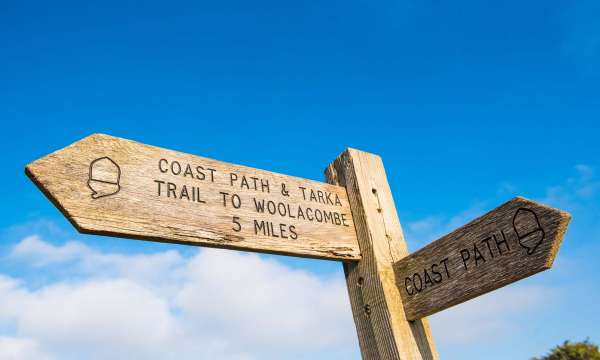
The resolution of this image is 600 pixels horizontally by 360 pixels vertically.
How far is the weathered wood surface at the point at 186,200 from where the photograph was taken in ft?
5.48

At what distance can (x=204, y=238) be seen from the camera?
6.18ft

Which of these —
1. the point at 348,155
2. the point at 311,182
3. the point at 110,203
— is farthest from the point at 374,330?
the point at 110,203

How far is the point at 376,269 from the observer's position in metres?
2.29

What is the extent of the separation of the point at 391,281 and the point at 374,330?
0.88 ft

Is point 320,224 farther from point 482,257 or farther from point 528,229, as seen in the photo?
point 528,229

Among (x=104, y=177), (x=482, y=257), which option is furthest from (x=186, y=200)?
(x=482, y=257)

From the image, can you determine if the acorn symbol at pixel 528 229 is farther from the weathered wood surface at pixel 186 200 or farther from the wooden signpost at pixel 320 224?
the weathered wood surface at pixel 186 200

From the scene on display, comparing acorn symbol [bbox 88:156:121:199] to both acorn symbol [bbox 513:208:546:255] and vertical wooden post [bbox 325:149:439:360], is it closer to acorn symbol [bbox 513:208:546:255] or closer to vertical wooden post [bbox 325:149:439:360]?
vertical wooden post [bbox 325:149:439:360]

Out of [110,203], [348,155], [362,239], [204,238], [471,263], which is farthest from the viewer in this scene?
[348,155]

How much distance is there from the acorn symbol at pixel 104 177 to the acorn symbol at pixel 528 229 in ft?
5.60

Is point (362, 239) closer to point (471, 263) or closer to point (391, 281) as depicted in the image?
point (391, 281)

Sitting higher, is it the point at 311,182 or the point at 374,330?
the point at 311,182

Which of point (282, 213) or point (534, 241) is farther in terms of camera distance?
point (282, 213)

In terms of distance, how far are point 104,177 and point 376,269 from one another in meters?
1.39
